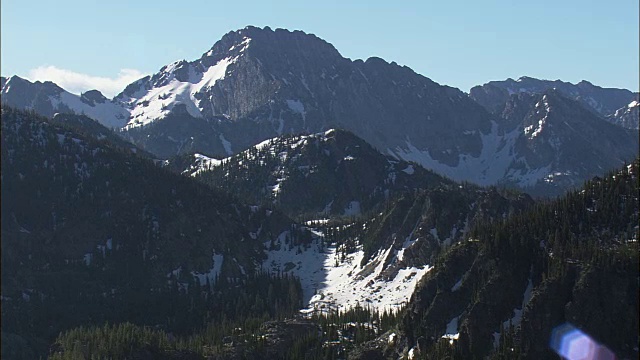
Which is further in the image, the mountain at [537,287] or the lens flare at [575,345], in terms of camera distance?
the mountain at [537,287]

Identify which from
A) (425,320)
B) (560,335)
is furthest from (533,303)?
(425,320)

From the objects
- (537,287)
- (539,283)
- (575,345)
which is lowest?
(575,345)

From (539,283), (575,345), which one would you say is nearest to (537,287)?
(539,283)

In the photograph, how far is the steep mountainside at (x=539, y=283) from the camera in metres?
150

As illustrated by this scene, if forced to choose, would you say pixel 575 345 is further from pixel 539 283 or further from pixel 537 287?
pixel 539 283

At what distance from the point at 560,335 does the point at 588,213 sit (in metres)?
38.5

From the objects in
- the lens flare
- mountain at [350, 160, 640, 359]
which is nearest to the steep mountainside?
mountain at [350, 160, 640, 359]

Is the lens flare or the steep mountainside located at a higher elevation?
the steep mountainside

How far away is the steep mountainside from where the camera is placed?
15000cm

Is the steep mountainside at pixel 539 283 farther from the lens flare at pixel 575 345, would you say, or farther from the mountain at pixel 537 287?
the lens flare at pixel 575 345

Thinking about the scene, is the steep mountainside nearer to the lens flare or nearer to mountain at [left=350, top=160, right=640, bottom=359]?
mountain at [left=350, top=160, right=640, bottom=359]

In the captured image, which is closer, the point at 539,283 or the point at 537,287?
the point at 537,287

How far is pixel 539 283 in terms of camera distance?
160 m

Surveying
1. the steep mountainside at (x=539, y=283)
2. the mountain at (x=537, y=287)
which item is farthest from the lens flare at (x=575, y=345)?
the steep mountainside at (x=539, y=283)
